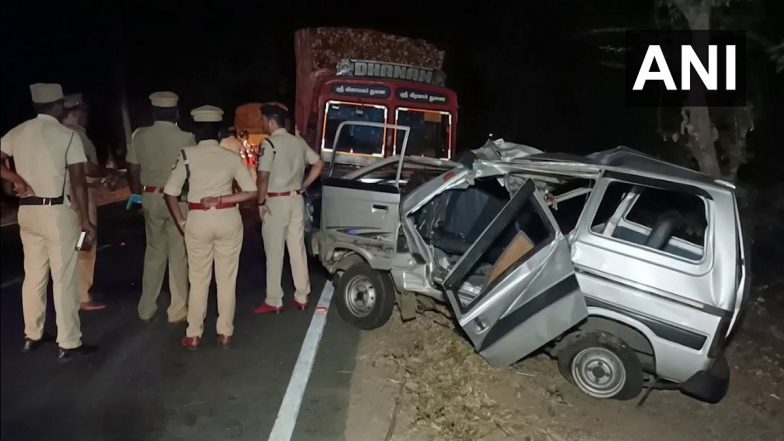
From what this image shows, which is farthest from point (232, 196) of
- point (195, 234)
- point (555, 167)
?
point (555, 167)

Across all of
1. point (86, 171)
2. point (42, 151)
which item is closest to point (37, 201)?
point (42, 151)

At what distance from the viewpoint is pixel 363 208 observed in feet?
20.4

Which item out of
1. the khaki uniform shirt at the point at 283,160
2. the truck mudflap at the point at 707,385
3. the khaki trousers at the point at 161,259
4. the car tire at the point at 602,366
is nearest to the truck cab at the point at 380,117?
the khaki uniform shirt at the point at 283,160

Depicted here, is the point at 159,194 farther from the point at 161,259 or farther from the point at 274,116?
the point at 274,116

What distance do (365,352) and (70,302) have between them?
2.49m

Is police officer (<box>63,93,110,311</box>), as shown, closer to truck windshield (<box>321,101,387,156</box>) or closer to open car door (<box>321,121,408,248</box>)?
open car door (<box>321,121,408,248</box>)

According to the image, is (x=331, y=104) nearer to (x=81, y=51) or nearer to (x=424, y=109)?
(x=424, y=109)

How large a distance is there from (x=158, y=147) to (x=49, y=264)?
144 centimetres

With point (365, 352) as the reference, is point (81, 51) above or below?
above

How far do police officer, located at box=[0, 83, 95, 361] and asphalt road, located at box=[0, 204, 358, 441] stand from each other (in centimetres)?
17

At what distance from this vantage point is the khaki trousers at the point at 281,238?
20.9 ft

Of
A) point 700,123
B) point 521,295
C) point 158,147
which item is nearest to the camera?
point 521,295

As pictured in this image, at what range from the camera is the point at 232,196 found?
534 cm

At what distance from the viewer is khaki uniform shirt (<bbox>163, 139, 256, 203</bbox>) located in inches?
206
